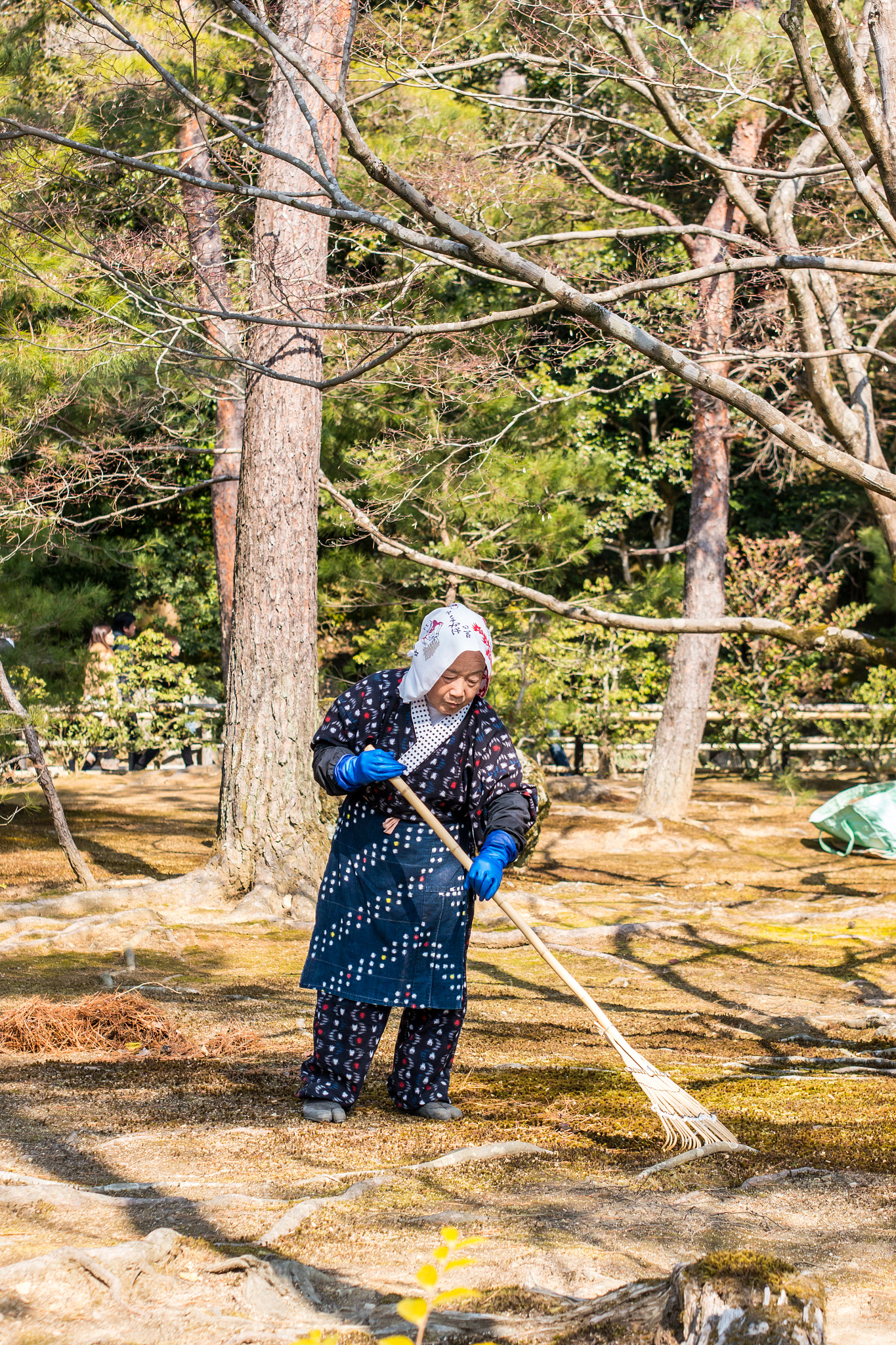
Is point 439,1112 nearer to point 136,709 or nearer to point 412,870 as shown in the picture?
point 412,870

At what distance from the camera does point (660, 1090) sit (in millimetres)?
2857

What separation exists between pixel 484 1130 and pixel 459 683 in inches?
44.3

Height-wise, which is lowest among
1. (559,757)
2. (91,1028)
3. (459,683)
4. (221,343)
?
(91,1028)

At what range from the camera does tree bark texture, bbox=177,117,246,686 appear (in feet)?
24.0

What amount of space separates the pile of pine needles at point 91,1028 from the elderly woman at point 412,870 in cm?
92

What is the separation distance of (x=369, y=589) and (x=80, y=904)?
641cm

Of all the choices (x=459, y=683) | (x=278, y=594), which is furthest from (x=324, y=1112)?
(x=278, y=594)

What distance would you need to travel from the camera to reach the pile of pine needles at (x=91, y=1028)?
12.2 feet

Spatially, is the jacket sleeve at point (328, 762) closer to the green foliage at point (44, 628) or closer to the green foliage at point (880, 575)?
the green foliage at point (44, 628)

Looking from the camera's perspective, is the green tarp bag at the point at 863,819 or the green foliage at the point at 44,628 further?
the green tarp bag at the point at 863,819

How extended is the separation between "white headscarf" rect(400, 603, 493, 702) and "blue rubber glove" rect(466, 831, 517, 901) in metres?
0.39

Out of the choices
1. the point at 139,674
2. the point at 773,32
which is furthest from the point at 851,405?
the point at 139,674

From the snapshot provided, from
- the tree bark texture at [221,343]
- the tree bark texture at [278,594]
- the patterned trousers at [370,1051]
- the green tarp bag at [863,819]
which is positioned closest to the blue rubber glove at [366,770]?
the patterned trousers at [370,1051]

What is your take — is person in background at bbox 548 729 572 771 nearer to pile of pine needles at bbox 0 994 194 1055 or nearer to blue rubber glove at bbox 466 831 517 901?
pile of pine needles at bbox 0 994 194 1055
